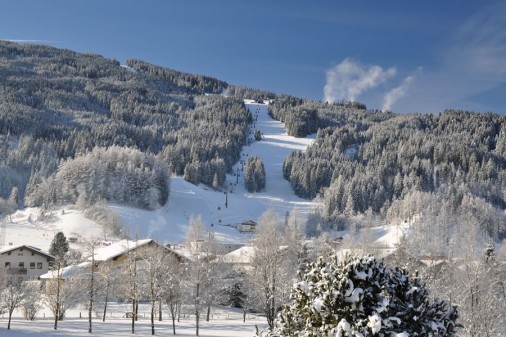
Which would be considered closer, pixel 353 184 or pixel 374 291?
pixel 374 291

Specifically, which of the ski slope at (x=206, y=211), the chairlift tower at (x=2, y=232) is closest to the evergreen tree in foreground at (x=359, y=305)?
the chairlift tower at (x=2, y=232)

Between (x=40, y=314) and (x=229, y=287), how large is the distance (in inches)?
858

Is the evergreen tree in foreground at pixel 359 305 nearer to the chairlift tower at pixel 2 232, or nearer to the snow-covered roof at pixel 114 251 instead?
the snow-covered roof at pixel 114 251

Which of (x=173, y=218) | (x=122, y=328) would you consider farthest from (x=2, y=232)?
(x=122, y=328)

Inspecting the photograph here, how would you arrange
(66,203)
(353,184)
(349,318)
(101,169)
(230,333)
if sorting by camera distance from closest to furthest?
1. (349,318)
2. (230,333)
3. (66,203)
4. (101,169)
5. (353,184)

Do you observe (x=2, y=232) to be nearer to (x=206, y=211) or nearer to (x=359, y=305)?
(x=206, y=211)

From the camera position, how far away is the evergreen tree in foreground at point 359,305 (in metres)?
12.0

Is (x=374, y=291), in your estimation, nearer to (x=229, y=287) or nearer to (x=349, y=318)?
(x=349, y=318)

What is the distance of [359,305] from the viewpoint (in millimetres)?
12055

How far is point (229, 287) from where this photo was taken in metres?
62.6

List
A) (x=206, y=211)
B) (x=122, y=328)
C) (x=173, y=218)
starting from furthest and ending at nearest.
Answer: (x=206, y=211) < (x=173, y=218) < (x=122, y=328)

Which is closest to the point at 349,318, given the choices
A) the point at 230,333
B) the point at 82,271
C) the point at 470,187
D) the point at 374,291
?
the point at 374,291

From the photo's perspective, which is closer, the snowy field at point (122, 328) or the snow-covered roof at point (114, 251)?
the snowy field at point (122, 328)

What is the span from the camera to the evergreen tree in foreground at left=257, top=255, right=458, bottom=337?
39.5 feet
